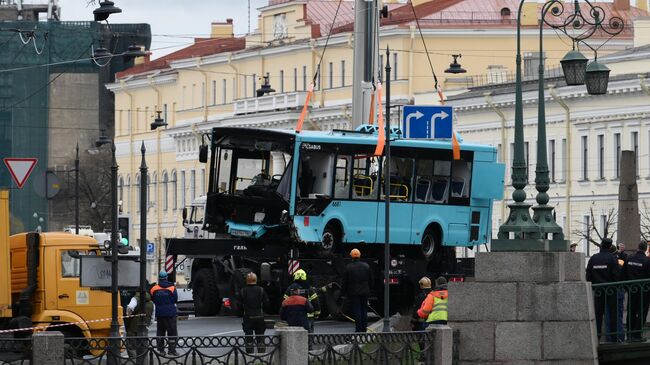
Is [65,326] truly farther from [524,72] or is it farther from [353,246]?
[524,72]

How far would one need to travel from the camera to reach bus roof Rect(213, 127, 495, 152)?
142 ft

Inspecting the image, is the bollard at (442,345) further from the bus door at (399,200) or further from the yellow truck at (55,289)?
the bus door at (399,200)

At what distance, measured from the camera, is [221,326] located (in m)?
41.0

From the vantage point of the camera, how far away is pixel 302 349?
94.9ft

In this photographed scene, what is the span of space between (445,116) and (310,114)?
65737 millimetres

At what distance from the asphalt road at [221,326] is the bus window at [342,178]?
2.18m

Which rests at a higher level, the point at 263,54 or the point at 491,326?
the point at 263,54

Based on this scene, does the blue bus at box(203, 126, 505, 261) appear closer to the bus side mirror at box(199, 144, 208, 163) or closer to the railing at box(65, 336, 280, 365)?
the bus side mirror at box(199, 144, 208, 163)

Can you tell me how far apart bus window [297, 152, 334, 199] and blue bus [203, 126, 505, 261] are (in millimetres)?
17

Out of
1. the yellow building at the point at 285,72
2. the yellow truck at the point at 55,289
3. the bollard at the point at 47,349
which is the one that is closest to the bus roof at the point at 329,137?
the yellow truck at the point at 55,289

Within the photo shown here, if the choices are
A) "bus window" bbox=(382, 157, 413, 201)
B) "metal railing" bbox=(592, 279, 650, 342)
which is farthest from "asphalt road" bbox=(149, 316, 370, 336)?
"metal railing" bbox=(592, 279, 650, 342)

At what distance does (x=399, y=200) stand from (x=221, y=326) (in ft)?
15.2

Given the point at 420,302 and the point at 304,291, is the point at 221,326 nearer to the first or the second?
the point at 304,291

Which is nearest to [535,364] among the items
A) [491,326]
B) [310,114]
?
[491,326]
